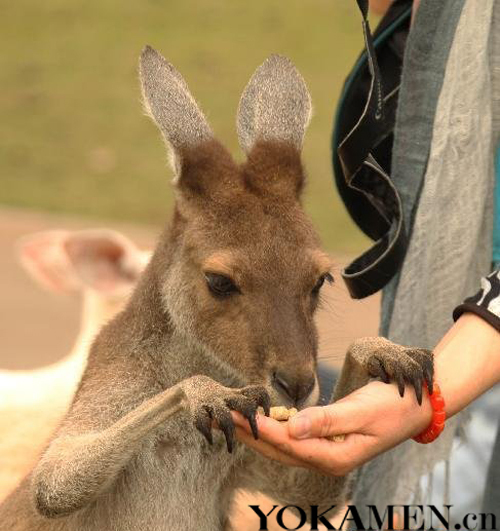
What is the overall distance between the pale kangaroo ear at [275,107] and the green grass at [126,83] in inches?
197

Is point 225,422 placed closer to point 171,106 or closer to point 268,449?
point 268,449

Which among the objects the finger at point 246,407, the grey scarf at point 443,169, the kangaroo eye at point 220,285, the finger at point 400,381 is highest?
the grey scarf at point 443,169

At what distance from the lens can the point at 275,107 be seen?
301cm

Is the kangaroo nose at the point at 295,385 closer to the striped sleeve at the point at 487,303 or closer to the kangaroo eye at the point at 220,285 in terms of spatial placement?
the kangaroo eye at the point at 220,285

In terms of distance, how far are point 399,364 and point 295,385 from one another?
20 centimetres

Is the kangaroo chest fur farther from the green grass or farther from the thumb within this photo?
the green grass

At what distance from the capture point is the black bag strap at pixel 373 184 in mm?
3025

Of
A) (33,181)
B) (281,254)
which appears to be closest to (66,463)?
(281,254)

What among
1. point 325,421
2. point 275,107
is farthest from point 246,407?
point 275,107

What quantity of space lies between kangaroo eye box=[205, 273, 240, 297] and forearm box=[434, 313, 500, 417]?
427 mm

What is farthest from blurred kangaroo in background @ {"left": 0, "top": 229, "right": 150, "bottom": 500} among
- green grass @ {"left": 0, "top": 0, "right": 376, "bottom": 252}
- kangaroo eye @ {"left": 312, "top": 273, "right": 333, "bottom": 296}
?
green grass @ {"left": 0, "top": 0, "right": 376, "bottom": 252}

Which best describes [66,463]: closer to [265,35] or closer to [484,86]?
[484,86]

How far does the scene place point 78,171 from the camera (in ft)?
31.2

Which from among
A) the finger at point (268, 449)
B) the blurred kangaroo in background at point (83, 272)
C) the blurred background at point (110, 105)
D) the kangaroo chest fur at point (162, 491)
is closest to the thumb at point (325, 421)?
the finger at point (268, 449)
